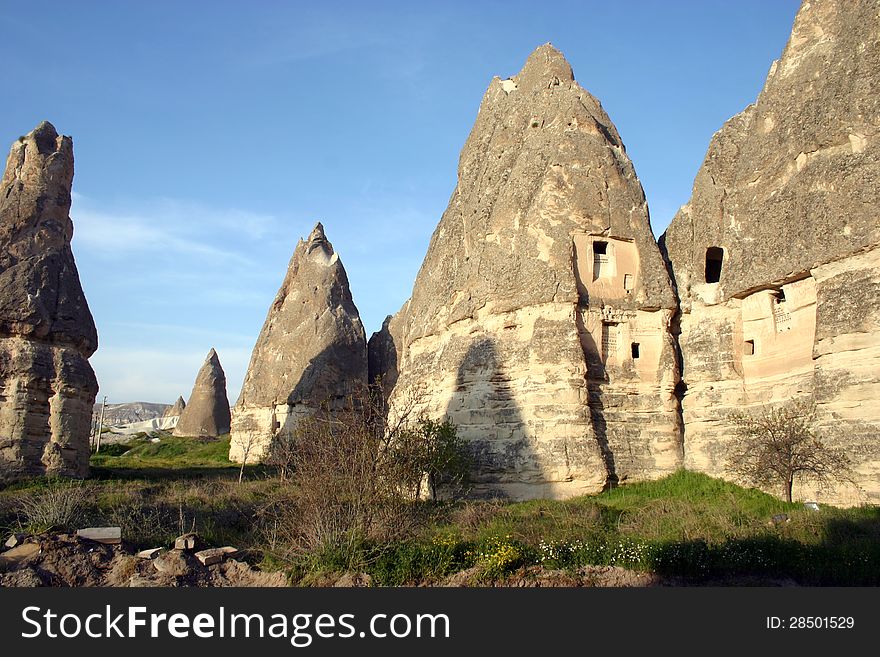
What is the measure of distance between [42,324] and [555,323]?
12239 millimetres

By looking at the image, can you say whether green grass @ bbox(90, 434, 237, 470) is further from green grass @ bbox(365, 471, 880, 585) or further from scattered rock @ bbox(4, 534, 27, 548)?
green grass @ bbox(365, 471, 880, 585)

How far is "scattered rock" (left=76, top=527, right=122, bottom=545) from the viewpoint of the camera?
33.5 ft

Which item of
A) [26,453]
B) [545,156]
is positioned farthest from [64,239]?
[545,156]

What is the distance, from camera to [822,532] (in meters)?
10.7

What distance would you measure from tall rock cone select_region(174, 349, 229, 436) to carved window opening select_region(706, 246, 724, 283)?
30.2 meters

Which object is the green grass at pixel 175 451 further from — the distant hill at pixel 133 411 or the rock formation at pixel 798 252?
the distant hill at pixel 133 411

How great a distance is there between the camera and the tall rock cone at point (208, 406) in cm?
4128

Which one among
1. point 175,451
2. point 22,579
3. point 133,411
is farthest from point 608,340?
point 133,411

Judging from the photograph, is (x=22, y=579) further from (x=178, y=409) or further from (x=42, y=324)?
(x=178, y=409)

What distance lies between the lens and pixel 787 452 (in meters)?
12.7

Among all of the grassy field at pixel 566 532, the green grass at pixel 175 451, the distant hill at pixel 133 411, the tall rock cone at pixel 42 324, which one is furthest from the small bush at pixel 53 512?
the distant hill at pixel 133 411

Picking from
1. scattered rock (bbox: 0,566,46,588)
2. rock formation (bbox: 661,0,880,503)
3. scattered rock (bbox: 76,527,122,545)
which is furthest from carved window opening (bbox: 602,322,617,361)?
scattered rock (bbox: 0,566,46,588)
